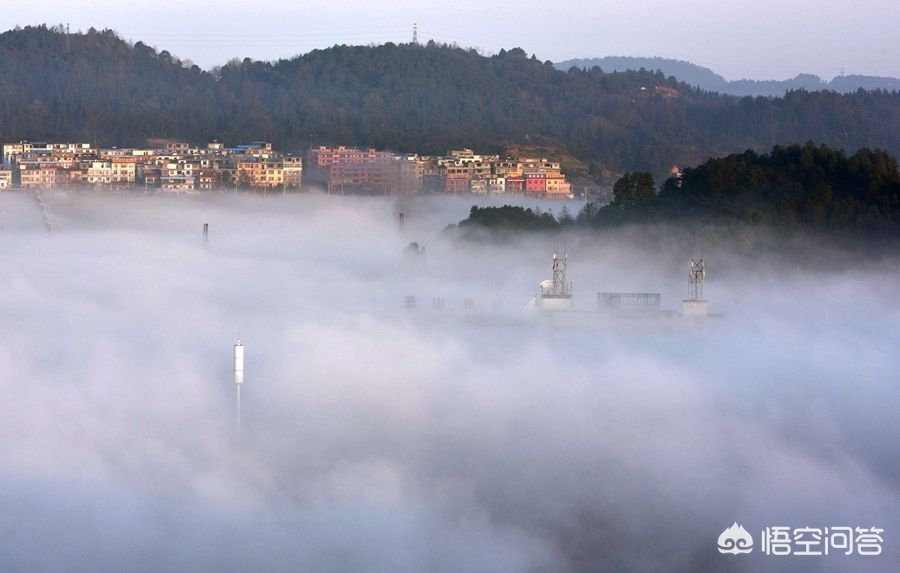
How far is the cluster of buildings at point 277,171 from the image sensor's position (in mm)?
52812

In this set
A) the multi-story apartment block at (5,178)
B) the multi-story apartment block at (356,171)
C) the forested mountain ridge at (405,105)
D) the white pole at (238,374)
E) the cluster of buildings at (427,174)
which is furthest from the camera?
the forested mountain ridge at (405,105)

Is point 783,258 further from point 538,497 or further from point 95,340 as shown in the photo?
point 538,497

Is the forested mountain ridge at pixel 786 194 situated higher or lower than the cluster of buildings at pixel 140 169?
higher

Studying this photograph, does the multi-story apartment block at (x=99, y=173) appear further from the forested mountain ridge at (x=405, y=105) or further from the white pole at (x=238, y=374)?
the white pole at (x=238, y=374)

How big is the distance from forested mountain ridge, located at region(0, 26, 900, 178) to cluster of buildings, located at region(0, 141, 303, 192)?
2978 mm

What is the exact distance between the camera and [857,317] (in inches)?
1140

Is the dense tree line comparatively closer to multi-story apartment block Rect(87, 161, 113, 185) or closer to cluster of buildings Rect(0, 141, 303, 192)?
cluster of buildings Rect(0, 141, 303, 192)

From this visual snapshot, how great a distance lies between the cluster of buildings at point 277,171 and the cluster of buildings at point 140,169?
3cm

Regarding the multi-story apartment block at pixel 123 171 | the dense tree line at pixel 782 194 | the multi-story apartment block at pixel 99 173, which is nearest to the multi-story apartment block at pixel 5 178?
the multi-story apartment block at pixel 99 173

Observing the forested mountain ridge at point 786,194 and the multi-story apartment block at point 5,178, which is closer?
the forested mountain ridge at point 786,194

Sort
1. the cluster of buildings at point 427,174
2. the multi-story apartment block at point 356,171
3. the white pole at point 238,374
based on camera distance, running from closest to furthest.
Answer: the white pole at point 238,374
the cluster of buildings at point 427,174
the multi-story apartment block at point 356,171

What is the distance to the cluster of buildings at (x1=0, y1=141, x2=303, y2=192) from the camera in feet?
178

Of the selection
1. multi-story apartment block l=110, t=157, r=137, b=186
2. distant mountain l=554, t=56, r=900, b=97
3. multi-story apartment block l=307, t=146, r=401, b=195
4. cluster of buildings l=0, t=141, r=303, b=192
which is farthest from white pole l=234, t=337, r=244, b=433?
distant mountain l=554, t=56, r=900, b=97

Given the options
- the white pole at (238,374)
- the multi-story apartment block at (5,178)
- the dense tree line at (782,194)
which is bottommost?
the white pole at (238,374)
